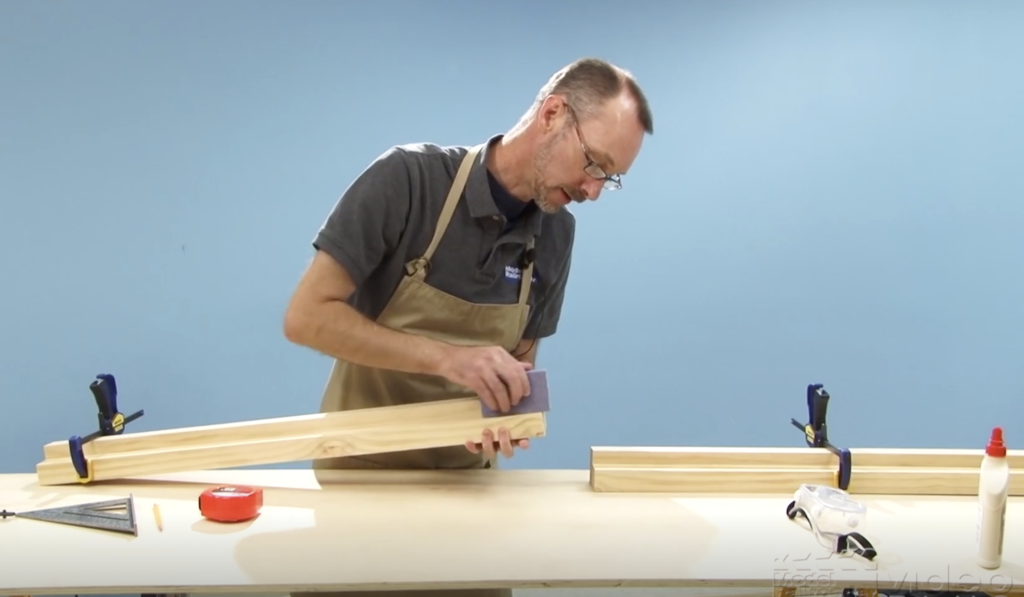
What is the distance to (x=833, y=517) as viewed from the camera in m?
1.40

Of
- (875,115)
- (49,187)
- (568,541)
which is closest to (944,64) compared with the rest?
(875,115)

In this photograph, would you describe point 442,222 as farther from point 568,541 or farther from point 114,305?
point 114,305

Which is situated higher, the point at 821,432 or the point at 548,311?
the point at 548,311

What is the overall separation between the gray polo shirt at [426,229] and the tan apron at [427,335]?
22mm

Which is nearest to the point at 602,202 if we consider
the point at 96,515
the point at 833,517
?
the point at 833,517

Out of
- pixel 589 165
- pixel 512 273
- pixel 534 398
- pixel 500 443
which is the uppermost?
pixel 589 165

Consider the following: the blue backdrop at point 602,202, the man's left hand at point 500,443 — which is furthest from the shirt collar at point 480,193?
the blue backdrop at point 602,202

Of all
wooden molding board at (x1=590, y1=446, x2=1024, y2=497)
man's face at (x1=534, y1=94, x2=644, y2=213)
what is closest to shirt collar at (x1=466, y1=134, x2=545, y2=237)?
man's face at (x1=534, y1=94, x2=644, y2=213)

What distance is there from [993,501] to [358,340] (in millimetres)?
1276

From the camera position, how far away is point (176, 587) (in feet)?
3.73

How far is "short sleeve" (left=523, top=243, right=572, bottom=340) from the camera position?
74.4 inches

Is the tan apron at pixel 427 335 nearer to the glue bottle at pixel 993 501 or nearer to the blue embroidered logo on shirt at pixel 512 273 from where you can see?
the blue embroidered logo on shirt at pixel 512 273

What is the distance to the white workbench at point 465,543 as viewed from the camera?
1.18 metres

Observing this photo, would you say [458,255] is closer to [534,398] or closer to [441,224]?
[441,224]
